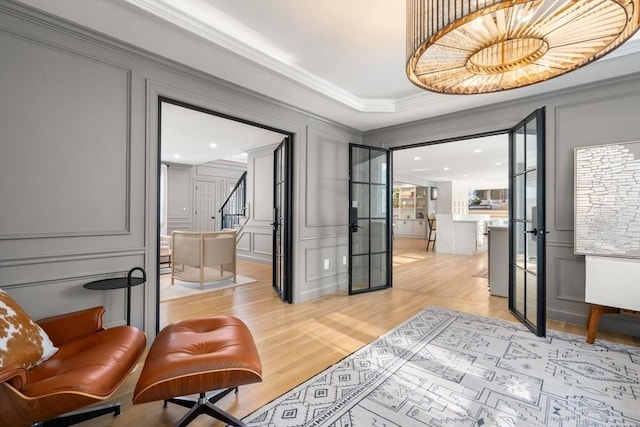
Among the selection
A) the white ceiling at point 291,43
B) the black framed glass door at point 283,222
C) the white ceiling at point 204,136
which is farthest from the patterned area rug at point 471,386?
the white ceiling at point 204,136

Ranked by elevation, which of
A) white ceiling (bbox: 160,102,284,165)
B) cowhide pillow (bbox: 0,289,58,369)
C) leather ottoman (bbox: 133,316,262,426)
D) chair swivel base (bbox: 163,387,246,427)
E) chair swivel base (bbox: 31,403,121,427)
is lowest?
chair swivel base (bbox: 31,403,121,427)

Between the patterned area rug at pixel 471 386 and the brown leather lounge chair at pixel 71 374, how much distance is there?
77cm

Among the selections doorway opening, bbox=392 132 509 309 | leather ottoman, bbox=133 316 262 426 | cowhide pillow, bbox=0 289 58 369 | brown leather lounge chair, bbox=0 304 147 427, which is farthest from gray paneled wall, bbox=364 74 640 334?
cowhide pillow, bbox=0 289 58 369

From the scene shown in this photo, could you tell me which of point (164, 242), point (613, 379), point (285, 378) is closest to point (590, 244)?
point (613, 379)

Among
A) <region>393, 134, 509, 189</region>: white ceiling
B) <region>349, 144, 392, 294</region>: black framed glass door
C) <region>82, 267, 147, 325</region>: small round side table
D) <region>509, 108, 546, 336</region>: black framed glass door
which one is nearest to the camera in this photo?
<region>82, 267, 147, 325</region>: small round side table

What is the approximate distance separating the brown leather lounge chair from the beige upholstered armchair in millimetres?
2689

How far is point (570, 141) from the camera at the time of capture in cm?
310

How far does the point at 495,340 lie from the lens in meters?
2.70

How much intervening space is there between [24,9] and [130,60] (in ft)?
2.02

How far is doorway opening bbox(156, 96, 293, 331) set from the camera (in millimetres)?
4094

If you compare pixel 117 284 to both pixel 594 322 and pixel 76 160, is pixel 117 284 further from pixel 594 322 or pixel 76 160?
pixel 594 322

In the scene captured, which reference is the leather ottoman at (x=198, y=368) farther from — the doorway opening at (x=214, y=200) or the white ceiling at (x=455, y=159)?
the white ceiling at (x=455, y=159)

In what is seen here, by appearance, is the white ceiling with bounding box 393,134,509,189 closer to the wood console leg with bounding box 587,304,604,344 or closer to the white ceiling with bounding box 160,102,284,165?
the wood console leg with bounding box 587,304,604,344

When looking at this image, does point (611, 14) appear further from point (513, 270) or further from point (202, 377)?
point (513, 270)
